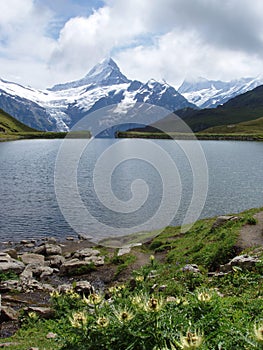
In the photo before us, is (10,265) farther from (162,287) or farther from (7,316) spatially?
(162,287)

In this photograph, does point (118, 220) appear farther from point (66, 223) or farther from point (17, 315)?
point (17, 315)

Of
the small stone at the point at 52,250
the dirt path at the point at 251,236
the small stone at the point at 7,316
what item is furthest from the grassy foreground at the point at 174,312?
the small stone at the point at 52,250

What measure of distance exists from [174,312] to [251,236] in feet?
49.3

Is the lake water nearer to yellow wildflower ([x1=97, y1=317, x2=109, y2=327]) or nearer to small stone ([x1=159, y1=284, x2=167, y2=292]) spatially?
small stone ([x1=159, y1=284, x2=167, y2=292])

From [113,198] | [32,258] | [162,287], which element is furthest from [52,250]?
[113,198]

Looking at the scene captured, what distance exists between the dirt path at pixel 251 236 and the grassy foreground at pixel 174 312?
1.15ft

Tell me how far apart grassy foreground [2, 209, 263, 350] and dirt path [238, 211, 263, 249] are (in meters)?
0.35

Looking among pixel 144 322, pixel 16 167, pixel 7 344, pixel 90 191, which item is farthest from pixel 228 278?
pixel 16 167

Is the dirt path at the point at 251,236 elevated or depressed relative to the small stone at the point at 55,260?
elevated

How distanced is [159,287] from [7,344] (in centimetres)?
683

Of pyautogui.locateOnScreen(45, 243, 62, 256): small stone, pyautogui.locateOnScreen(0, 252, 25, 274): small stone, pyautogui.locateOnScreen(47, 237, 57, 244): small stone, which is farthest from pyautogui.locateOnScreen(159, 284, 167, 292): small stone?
pyautogui.locateOnScreen(47, 237, 57, 244): small stone

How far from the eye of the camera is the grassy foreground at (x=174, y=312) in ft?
16.1

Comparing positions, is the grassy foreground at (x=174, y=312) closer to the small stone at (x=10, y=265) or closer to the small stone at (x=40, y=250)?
the small stone at (x=10, y=265)

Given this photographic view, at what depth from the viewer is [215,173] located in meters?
72.9
